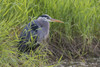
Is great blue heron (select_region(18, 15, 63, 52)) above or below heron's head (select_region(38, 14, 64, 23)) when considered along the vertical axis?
below

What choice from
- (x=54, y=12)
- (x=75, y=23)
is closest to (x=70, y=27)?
(x=75, y=23)

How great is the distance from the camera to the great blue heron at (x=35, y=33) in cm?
371

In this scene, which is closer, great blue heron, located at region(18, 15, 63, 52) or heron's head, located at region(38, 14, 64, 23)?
great blue heron, located at region(18, 15, 63, 52)

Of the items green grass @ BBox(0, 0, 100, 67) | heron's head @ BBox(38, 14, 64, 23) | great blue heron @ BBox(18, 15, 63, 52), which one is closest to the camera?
great blue heron @ BBox(18, 15, 63, 52)

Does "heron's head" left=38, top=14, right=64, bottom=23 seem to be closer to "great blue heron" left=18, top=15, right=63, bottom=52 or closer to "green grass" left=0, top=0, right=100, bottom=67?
"great blue heron" left=18, top=15, right=63, bottom=52

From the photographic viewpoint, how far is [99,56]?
471cm

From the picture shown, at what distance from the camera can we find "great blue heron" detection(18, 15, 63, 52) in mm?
3713

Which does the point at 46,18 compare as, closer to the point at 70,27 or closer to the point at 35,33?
the point at 35,33

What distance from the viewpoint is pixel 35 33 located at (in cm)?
398

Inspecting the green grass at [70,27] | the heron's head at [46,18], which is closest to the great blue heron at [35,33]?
the heron's head at [46,18]

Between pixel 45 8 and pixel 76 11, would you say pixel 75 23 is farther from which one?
pixel 45 8

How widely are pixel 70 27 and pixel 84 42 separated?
1.37 ft

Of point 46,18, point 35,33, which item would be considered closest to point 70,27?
point 46,18

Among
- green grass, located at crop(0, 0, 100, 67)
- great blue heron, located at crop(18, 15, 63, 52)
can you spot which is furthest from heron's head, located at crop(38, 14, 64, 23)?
green grass, located at crop(0, 0, 100, 67)
